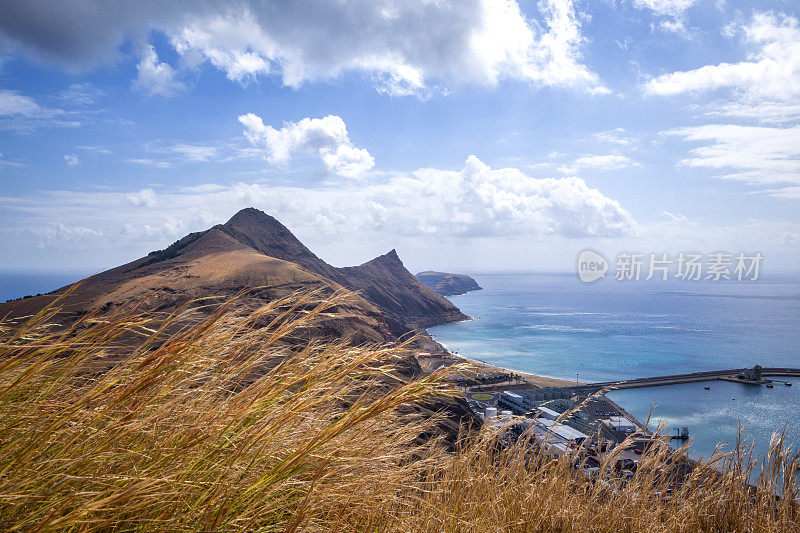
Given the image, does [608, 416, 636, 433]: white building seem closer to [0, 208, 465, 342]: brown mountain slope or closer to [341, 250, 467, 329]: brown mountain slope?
[0, 208, 465, 342]: brown mountain slope

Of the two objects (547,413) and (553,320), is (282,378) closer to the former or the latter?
(547,413)

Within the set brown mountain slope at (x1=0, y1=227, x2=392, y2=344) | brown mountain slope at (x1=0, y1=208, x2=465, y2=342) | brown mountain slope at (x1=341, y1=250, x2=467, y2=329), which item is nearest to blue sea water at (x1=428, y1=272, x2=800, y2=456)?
brown mountain slope at (x1=341, y1=250, x2=467, y2=329)

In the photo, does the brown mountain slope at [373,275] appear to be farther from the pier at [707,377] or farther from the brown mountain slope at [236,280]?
the pier at [707,377]

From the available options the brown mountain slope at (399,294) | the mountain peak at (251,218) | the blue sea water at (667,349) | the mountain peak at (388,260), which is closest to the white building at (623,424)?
the blue sea water at (667,349)

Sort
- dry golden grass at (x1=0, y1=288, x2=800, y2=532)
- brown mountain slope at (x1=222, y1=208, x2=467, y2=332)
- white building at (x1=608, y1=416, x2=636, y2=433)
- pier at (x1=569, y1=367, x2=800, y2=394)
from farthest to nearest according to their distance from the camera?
brown mountain slope at (x1=222, y1=208, x2=467, y2=332)
pier at (x1=569, y1=367, x2=800, y2=394)
white building at (x1=608, y1=416, x2=636, y2=433)
dry golden grass at (x1=0, y1=288, x2=800, y2=532)

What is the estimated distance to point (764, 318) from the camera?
437 feet

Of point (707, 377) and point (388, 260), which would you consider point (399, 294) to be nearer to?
point (388, 260)

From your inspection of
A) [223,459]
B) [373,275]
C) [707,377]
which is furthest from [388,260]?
[223,459]

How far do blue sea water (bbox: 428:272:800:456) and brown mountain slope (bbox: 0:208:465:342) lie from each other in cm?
1443

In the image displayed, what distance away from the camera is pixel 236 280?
43.5 metres

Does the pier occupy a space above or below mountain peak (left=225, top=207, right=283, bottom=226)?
below

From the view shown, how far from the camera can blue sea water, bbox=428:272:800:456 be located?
45.8 metres

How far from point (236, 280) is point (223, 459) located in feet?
147

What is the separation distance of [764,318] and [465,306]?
102946 millimetres
